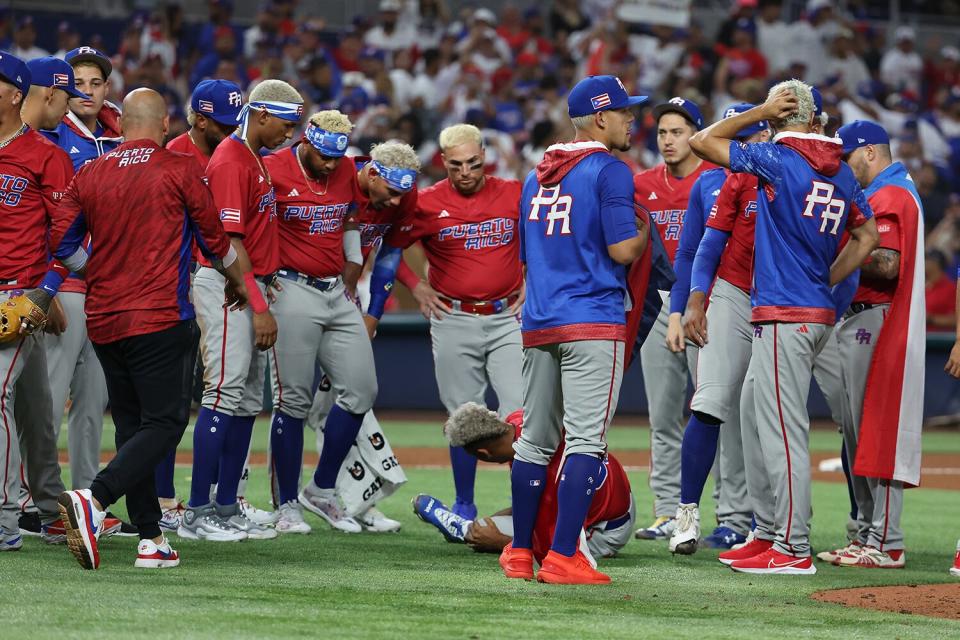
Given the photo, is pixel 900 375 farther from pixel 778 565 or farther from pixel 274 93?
pixel 274 93

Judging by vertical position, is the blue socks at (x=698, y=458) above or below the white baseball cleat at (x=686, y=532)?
above

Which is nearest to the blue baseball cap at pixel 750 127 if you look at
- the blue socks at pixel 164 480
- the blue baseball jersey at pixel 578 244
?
the blue baseball jersey at pixel 578 244

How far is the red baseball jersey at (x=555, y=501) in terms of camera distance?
6453mm

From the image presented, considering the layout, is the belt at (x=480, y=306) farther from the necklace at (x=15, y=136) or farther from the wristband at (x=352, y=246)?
the necklace at (x=15, y=136)

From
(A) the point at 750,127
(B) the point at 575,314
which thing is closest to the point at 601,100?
(B) the point at 575,314

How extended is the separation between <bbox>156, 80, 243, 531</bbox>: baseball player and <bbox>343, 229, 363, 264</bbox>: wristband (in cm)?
97

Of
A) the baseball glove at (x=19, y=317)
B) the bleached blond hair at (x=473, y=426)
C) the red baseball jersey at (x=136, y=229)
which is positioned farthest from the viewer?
the bleached blond hair at (x=473, y=426)

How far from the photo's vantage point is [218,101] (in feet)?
24.4

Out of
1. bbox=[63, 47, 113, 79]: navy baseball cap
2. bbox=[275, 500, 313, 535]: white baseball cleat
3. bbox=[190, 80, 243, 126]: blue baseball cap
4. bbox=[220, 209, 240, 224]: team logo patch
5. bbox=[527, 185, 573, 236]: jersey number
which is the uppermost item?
bbox=[63, 47, 113, 79]: navy baseball cap

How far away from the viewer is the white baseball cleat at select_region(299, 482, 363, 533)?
7.96 meters

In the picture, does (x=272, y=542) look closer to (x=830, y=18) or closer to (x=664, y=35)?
(x=664, y=35)

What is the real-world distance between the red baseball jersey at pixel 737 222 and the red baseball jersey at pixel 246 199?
93.9 inches

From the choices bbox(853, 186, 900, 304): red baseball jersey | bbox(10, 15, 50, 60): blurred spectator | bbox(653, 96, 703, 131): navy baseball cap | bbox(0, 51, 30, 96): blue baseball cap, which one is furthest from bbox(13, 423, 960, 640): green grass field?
bbox(10, 15, 50, 60): blurred spectator

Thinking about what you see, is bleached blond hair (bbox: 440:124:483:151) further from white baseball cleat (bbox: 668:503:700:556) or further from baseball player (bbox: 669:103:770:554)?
white baseball cleat (bbox: 668:503:700:556)
